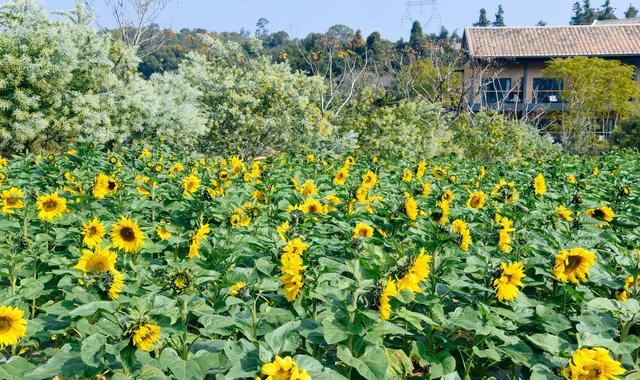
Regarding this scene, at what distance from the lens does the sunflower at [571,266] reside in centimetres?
228

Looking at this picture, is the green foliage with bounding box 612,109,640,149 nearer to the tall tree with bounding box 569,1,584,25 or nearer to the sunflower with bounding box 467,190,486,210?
the sunflower with bounding box 467,190,486,210

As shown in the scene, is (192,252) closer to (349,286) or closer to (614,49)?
(349,286)

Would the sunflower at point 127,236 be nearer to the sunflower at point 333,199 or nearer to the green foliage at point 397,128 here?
the sunflower at point 333,199

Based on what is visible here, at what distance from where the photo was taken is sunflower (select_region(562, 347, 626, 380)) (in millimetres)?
1581

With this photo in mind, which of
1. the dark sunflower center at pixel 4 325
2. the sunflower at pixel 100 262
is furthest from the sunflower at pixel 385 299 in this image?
the dark sunflower center at pixel 4 325

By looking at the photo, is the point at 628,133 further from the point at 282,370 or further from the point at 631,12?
the point at 631,12

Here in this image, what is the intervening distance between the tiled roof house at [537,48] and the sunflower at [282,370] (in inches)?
1249

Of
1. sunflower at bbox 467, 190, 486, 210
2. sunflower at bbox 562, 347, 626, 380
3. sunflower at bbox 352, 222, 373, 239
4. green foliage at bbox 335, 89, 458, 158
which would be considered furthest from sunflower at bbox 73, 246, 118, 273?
green foliage at bbox 335, 89, 458, 158

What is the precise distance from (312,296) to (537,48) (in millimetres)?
34283

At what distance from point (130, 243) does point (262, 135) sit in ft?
31.4

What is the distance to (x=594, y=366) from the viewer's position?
1597 millimetres

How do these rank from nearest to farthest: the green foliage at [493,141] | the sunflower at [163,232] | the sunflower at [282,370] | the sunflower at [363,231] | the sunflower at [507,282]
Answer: the sunflower at [282,370]
the sunflower at [507,282]
the sunflower at [363,231]
the sunflower at [163,232]
the green foliage at [493,141]

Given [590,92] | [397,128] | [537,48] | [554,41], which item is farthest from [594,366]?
[554,41]

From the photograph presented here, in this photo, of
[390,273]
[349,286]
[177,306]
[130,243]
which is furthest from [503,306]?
[130,243]
